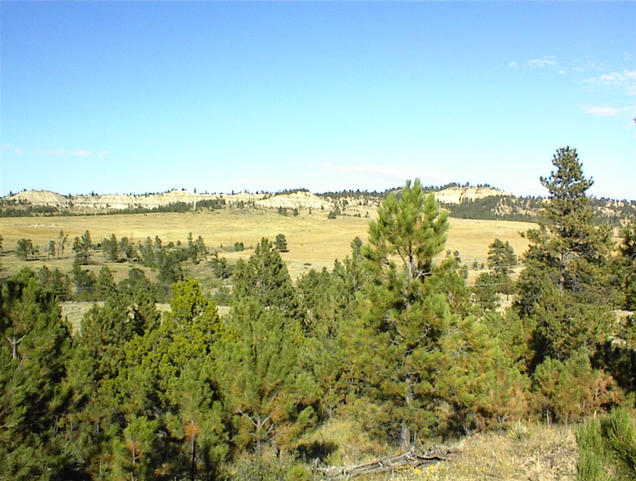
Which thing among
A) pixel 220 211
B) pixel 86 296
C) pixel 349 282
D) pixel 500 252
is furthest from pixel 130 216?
pixel 349 282

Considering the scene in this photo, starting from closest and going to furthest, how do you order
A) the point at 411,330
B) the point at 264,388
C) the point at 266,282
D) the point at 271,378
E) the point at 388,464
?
the point at 388,464 < the point at 411,330 < the point at 271,378 < the point at 264,388 < the point at 266,282

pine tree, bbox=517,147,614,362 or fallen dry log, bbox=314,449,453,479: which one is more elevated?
pine tree, bbox=517,147,614,362

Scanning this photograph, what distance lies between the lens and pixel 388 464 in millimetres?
8797

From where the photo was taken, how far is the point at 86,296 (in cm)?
6375

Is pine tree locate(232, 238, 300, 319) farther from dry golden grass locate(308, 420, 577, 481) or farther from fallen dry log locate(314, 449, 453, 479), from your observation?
fallen dry log locate(314, 449, 453, 479)

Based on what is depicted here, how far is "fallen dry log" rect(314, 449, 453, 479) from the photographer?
8578mm

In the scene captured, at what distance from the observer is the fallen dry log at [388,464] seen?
858 centimetres

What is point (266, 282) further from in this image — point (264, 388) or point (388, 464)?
point (388, 464)

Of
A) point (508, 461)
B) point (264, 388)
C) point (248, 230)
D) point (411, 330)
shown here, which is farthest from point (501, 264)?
point (248, 230)

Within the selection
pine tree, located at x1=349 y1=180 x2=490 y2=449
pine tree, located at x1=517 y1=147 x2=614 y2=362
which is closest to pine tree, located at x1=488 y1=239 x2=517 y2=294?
pine tree, located at x1=517 y1=147 x2=614 y2=362

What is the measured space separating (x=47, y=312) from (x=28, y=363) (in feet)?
9.64

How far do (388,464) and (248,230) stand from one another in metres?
146

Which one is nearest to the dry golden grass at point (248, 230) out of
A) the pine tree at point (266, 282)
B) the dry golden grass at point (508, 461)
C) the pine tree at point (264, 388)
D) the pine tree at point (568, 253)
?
the pine tree at point (266, 282)

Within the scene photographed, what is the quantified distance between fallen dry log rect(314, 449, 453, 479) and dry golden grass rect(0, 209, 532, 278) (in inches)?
3300
